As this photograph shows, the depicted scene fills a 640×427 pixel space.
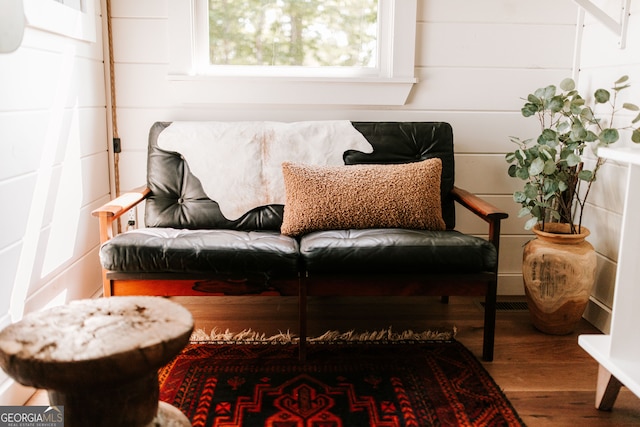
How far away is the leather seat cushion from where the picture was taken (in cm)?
212

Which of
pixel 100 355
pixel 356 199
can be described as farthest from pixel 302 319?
pixel 100 355

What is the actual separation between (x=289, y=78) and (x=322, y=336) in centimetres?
121

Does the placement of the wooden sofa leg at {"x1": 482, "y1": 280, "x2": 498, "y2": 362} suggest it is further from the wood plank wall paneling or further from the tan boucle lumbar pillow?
the wood plank wall paneling

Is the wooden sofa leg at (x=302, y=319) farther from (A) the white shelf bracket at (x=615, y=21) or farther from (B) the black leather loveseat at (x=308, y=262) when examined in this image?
(A) the white shelf bracket at (x=615, y=21)

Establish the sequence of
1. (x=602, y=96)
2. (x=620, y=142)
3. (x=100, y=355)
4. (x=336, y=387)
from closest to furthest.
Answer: (x=100, y=355) → (x=336, y=387) → (x=602, y=96) → (x=620, y=142)

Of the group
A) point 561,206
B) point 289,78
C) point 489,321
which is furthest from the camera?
point 289,78

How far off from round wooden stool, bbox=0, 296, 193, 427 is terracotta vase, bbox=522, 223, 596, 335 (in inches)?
65.3

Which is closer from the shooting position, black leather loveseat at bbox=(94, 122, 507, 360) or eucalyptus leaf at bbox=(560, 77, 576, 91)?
black leather loveseat at bbox=(94, 122, 507, 360)

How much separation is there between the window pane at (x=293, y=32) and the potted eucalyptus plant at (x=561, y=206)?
89cm

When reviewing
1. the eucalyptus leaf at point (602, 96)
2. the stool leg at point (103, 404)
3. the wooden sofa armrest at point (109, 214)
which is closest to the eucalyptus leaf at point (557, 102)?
the eucalyptus leaf at point (602, 96)

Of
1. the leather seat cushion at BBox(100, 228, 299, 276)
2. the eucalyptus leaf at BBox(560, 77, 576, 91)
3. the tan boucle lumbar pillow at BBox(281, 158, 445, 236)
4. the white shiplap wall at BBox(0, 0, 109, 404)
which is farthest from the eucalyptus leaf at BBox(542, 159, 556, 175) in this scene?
the white shiplap wall at BBox(0, 0, 109, 404)

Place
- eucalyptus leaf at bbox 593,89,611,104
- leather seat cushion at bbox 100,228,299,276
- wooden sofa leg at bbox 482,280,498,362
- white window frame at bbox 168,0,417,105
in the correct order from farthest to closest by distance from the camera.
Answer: white window frame at bbox 168,0,417,105 < eucalyptus leaf at bbox 593,89,611,104 < wooden sofa leg at bbox 482,280,498,362 < leather seat cushion at bbox 100,228,299,276

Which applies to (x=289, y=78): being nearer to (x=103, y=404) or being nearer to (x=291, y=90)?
(x=291, y=90)

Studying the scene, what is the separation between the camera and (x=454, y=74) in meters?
2.90
